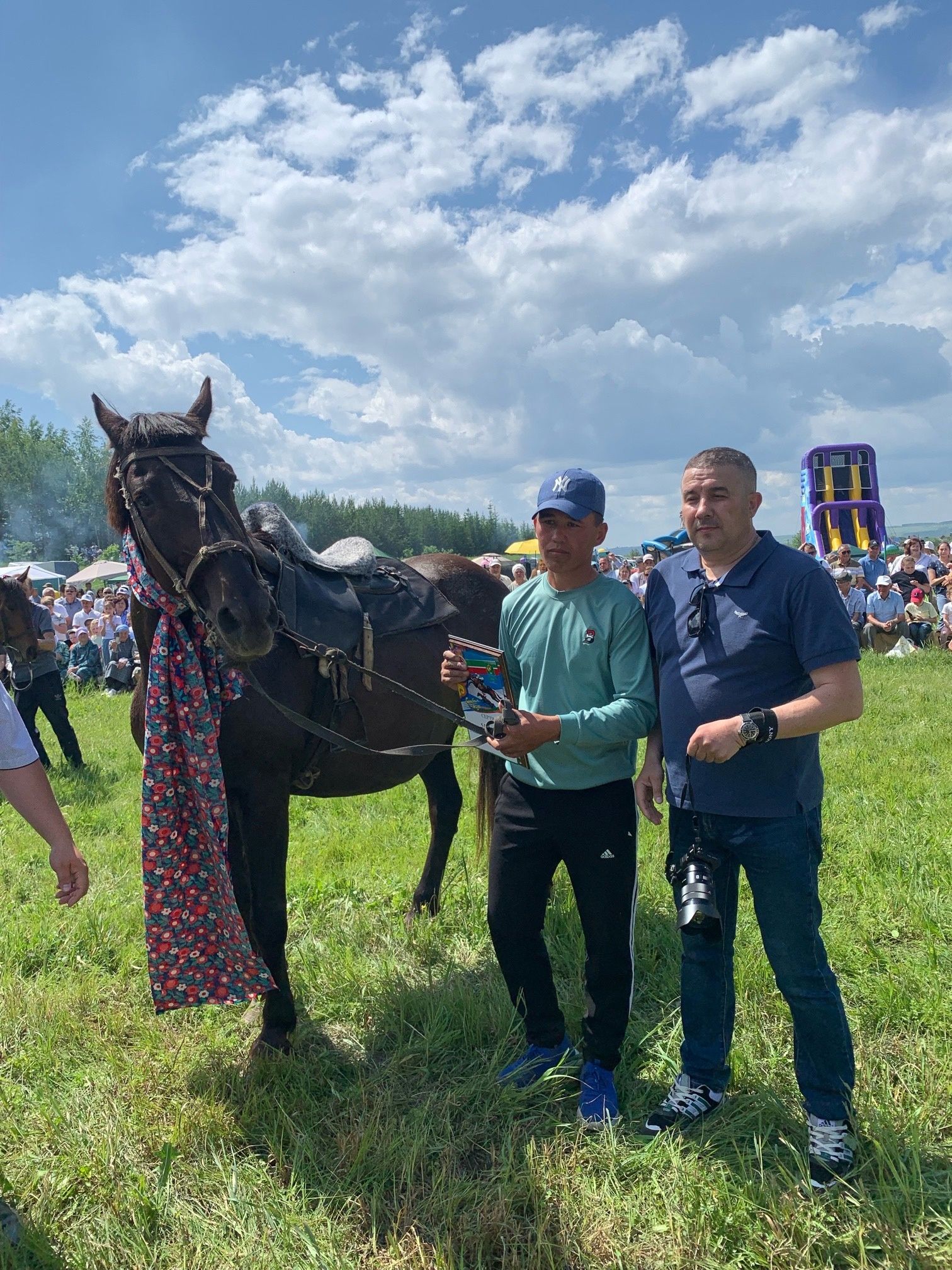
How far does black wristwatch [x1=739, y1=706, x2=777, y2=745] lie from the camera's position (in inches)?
85.8

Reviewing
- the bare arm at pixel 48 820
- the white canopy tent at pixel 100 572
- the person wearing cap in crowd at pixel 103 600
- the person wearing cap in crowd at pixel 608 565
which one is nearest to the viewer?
the bare arm at pixel 48 820

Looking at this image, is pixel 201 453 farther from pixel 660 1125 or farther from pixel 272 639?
pixel 660 1125

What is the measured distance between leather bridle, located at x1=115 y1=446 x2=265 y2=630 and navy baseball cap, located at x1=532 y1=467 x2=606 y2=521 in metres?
1.05

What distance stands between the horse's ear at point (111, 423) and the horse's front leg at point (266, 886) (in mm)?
1358

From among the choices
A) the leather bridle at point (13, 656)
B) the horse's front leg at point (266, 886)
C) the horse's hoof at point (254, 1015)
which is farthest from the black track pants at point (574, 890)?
the leather bridle at point (13, 656)

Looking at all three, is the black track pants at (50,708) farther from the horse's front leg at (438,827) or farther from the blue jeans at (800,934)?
the blue jeans at (800,934)

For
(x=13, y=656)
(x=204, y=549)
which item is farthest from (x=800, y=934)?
(x=13, y=656)

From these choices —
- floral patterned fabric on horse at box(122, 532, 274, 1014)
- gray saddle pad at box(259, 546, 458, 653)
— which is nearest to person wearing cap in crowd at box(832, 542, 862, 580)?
gray saddle pad at box(259, 546, 458, 653)

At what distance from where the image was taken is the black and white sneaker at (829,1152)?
7.53 feet

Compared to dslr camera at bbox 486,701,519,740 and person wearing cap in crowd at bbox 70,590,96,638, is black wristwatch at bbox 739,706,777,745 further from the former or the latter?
person wearing cap in crowd at bbox 70,590,96,638

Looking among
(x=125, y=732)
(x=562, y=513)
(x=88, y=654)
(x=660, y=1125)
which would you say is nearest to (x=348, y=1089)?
(x=660, y=1125)

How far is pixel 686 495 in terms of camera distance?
2.48 meters

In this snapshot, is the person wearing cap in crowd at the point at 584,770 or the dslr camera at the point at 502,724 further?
the person wearing cap in crowd at the point at 584,770

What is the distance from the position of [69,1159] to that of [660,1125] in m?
1.88
